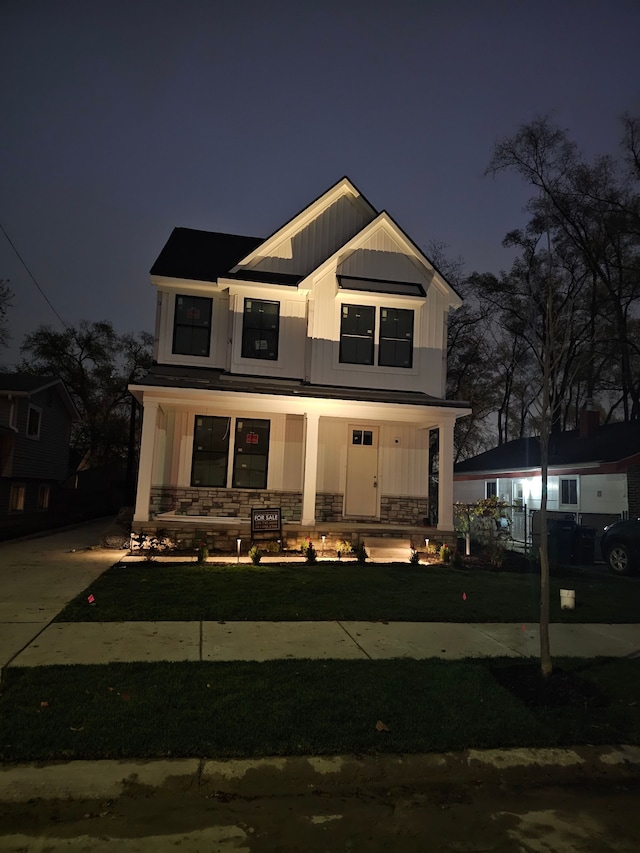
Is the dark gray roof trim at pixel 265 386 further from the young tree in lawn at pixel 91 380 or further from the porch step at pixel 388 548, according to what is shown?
the young tree in lawn at pixel 91 380

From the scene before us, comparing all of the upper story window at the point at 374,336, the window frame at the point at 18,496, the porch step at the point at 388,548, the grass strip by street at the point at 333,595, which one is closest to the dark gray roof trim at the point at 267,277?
the upper story window at the point at 374,336

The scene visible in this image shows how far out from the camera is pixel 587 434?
22.2 m

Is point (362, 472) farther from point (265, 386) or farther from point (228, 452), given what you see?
point (265, 386)

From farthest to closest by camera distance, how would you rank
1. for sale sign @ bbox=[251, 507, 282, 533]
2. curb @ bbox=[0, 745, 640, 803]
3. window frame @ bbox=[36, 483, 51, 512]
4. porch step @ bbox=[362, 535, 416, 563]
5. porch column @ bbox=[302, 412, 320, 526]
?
1. window frame @ bbox=[36, 483, 51, 512]
2. porch column @ bbox=[302, 412, 320, 526]
3. porch step @ bbox=[362, 535, 416, 563]
4. for sale sign @ bbox=[251, 507, 282, 533]
5. curb @ bbox=[0, 745, 640, 803]

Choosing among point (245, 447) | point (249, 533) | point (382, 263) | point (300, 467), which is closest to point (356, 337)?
point (382, 263)

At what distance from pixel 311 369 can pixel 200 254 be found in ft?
15.4

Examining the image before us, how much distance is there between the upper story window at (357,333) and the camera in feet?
47.0

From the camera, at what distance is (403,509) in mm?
14789

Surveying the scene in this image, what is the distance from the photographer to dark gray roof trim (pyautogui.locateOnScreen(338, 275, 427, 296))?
14.1 m

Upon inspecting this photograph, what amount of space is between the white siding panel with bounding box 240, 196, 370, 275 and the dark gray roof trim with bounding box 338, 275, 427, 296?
1.24m

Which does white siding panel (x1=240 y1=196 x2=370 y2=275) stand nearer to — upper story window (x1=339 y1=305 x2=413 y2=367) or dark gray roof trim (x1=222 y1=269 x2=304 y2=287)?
dark gray roof trim (x1=222 y1=269 x2=304 y2=287)

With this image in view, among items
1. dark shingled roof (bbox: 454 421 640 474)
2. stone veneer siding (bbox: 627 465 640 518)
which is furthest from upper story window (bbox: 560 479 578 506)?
stone veneer siding (bbox: 627 465 640 518)

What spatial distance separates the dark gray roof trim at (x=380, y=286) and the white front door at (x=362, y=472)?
11.1ft

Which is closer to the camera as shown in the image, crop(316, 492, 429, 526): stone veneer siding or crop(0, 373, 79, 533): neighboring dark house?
crop(316, 492, 429, 526): stone veneer siding
